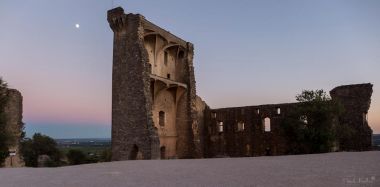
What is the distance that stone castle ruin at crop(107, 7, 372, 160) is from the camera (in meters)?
21.9

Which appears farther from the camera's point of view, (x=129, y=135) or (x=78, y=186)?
(x=129, y=135)

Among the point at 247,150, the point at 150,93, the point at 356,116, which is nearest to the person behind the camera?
the point at 150,93

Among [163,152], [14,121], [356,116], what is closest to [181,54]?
[163,152]

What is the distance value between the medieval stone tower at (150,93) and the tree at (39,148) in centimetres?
3122

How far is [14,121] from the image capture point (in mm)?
23625

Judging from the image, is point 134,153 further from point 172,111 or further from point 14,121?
point 14,121

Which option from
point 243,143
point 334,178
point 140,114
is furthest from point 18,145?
point 334,178

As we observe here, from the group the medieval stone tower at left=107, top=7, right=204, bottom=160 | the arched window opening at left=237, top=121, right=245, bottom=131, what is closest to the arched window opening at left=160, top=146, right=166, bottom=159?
the medieval stone tower at left=107, top=7, right=204, bottom=160

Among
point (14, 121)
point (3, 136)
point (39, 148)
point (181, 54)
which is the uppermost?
point (181, 54)

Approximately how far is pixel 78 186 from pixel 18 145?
57.8ft

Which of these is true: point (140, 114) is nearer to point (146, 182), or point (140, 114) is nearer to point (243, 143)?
point (243, 143)

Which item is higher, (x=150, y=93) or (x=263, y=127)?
(x=150, y=93)

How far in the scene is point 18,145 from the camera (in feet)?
77.6

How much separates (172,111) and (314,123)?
10731mm
